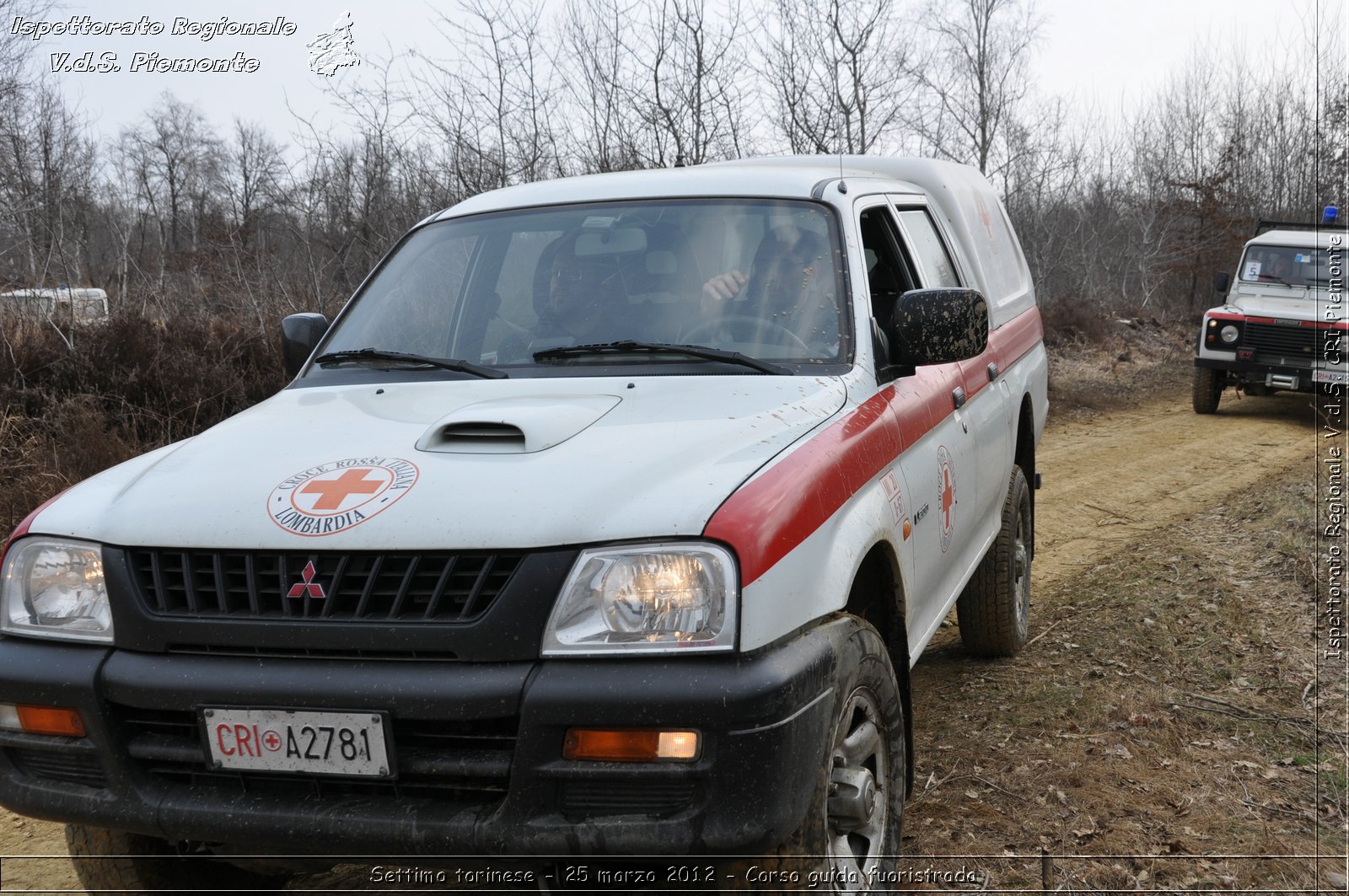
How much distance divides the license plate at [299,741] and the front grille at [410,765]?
3cm

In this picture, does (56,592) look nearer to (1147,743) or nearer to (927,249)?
(927,249)

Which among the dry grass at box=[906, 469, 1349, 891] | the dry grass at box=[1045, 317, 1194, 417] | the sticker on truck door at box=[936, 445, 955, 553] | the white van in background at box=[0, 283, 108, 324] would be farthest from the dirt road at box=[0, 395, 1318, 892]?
the white van in background at box=[0, 283, 108, 324]

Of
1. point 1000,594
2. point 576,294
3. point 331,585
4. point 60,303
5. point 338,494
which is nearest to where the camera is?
point 331,585

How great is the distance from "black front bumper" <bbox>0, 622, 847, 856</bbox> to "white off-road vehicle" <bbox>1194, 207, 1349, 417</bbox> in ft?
39.3

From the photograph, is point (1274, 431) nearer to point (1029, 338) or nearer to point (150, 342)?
point (1029, 338)

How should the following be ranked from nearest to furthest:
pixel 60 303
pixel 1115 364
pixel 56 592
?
pixel 56 592
pixel 60 303
pixel 1115 364

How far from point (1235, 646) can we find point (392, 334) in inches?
155

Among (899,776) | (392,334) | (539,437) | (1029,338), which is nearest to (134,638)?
(539,437)

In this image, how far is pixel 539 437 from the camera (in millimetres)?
2422

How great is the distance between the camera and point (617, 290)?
3244 millimetres

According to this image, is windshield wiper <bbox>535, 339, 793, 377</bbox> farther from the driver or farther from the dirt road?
the dirt road

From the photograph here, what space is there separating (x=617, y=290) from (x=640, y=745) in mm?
1614

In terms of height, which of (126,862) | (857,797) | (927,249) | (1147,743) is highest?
(927,249)

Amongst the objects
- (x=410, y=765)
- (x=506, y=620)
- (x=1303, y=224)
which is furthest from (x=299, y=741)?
(x=1303, y=224)
